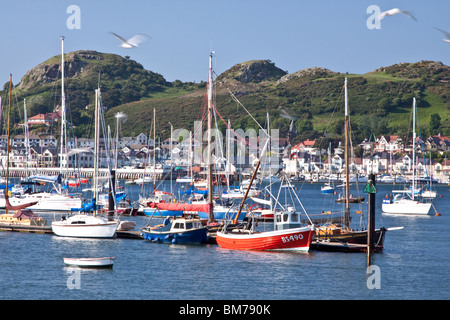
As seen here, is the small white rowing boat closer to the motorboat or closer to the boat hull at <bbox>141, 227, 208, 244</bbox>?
the boat hull at <bbox>141, 227, 208, 244</bbox>

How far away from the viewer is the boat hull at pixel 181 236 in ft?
158

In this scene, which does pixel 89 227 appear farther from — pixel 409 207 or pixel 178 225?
pixel 409 207

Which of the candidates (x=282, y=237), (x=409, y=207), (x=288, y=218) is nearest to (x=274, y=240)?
(x=282, y=237)

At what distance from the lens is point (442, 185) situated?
17300 centimetres

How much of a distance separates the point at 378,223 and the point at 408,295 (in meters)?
37.2

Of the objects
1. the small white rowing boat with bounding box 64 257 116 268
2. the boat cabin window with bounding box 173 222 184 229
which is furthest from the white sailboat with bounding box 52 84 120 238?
the small white rowing boat with bounding box 64 257 116 268

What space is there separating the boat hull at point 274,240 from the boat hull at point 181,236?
287 centimetres

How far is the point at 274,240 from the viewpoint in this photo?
4447 cm

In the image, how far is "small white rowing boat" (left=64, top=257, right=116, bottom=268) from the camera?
1548 inches

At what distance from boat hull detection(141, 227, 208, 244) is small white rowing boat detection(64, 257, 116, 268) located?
9.11 meters
